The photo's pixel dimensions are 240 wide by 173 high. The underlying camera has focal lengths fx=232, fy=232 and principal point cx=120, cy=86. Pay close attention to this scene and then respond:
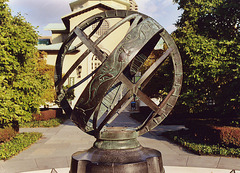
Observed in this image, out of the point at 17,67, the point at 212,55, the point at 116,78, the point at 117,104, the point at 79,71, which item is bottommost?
the point at 117,104

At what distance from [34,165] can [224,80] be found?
32.1 feet

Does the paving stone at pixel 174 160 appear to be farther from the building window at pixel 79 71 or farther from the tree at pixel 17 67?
the building window at pixel 79 71

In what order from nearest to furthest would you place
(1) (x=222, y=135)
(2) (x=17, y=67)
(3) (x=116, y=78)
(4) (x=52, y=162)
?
(3) (x=116, y=78) → (4) (x=52, y=162) → (1) (x=222, y=135) → (2) (x=17, y=67)

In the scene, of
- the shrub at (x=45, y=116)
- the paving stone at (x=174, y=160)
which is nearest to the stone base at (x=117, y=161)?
the paving stone at (x=174, y=160)

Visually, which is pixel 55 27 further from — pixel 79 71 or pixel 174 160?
pixel 174 160

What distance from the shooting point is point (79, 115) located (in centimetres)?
484

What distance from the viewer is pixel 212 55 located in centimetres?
1127

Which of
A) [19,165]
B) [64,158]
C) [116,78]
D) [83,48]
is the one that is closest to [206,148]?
[64,158]

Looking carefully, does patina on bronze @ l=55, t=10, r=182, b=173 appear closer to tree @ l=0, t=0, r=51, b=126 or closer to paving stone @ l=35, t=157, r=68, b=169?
paving stone @ l=35, t=157, r=68, b=169

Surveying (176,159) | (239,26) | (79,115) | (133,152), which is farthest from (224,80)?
(79,115)

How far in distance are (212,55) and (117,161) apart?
8.52 metres

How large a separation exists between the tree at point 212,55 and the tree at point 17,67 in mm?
7659

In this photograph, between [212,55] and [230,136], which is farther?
[212,55]

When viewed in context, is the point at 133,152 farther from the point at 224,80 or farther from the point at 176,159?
the point at 224,80
